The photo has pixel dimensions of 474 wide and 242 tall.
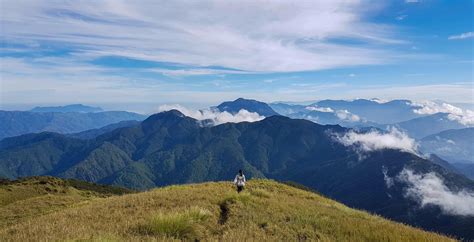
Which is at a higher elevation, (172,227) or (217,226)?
(172,227)

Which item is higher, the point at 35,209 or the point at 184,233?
the point at 184,233

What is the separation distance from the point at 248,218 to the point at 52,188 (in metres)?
71.2

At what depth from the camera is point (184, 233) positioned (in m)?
11.8

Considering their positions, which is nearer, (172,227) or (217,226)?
(172,227)

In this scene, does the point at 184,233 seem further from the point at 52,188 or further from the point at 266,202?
the point at 52,188

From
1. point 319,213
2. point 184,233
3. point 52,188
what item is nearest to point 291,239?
point 184,233

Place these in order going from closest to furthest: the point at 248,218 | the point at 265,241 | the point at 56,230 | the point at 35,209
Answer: the point at 265,241, the point at 56,230, the point at 248,218, the point at 35,209

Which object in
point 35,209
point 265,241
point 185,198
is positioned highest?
point 265,241

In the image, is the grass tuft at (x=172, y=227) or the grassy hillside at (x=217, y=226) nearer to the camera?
the grassy hillside at (x=217, y=226)

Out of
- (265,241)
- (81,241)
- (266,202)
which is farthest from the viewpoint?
(266,202)

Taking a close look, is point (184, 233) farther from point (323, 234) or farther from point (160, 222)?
point (323, 234)

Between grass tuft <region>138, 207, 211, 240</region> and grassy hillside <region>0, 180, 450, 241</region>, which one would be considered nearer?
grassy hillside <region>0, 180, 450, 241</region>

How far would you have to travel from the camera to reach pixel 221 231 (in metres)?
12.9

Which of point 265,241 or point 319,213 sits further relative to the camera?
point 319,213
